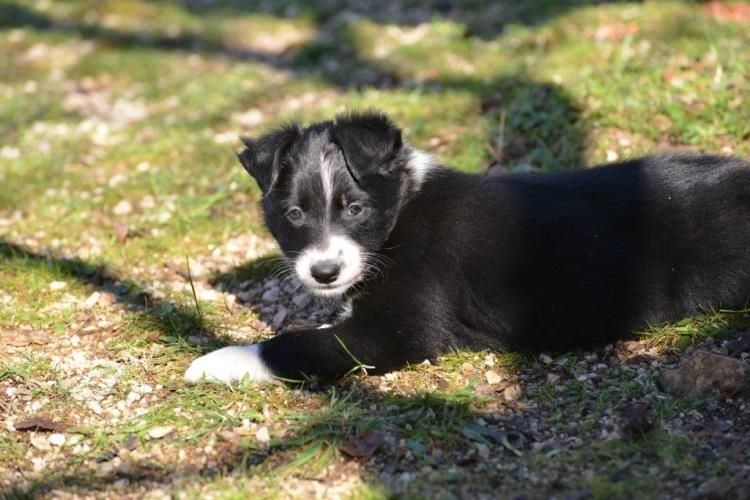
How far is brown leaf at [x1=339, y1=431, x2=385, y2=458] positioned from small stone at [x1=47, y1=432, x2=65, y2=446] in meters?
1.28

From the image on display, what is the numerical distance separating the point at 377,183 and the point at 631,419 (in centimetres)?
171

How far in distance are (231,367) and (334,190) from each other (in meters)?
0.99

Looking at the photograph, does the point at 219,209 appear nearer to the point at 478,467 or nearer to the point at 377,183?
the point at 377,183

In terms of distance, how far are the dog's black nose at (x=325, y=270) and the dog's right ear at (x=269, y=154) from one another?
1.70 feet

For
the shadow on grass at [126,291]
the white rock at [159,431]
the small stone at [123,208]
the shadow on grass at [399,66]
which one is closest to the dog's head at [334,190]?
the shadow on grass at [126,291]

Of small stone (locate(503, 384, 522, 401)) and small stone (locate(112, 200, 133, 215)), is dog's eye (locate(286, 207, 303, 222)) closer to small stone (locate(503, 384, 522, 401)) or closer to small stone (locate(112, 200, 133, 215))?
small stone (locate(503, 384, 522, 401))

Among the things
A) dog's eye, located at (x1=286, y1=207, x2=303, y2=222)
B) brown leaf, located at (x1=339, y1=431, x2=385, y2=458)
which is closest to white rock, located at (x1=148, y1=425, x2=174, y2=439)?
brown leaf, located at (x1=339, y1=431, x2=385, y2=458)

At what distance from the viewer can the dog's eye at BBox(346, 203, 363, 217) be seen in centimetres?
472

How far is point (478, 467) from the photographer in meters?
3.82

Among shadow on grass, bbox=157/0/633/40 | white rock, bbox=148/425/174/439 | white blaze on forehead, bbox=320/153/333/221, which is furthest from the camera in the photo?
shadow on grass, bbox=157/0/633/40

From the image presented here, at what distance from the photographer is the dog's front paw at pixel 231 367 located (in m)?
4.58

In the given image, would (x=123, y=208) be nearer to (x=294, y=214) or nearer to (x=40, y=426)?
(x=294, y=214)

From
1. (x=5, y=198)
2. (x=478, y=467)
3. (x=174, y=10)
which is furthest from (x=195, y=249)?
(x=174, y=10)

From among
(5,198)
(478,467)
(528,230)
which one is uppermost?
(528,230)
